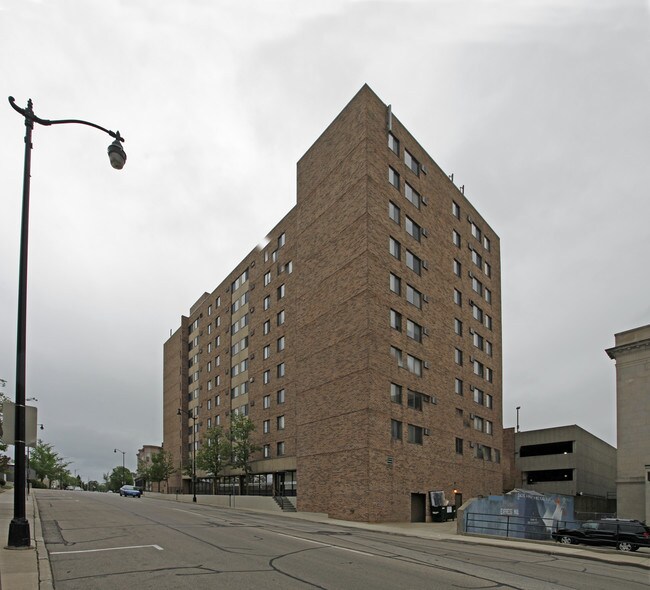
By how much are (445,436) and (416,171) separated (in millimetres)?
20528

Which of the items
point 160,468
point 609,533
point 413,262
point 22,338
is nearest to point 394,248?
point 413,262

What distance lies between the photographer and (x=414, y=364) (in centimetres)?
3994

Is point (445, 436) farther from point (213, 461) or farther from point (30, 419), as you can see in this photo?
point (30, 419)

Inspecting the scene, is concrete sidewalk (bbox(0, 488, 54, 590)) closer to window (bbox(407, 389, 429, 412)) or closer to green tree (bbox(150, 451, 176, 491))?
window (bbox(407, 389, 429, 412))

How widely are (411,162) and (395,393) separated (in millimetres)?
17951

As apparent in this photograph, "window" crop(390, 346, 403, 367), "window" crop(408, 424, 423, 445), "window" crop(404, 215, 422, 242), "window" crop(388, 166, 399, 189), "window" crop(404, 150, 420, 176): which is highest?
"window" crop(404, 150, 420, 176)

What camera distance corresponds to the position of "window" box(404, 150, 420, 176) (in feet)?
140

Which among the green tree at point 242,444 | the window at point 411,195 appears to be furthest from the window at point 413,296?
the green tree at point 242,444

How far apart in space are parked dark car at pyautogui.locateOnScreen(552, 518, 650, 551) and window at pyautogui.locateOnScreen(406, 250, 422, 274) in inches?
787

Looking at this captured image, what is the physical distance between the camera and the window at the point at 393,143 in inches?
1587

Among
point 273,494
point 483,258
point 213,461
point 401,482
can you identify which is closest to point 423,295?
point 401,482

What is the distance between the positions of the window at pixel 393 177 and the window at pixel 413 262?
16.1 ft

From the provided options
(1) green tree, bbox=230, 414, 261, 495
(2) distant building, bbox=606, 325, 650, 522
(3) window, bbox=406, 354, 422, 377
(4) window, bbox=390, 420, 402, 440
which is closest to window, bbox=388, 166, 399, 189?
(3) window, bbox=406, 354, 422, 377

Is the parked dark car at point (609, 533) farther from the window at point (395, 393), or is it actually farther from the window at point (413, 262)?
the window at point (413, 262)
